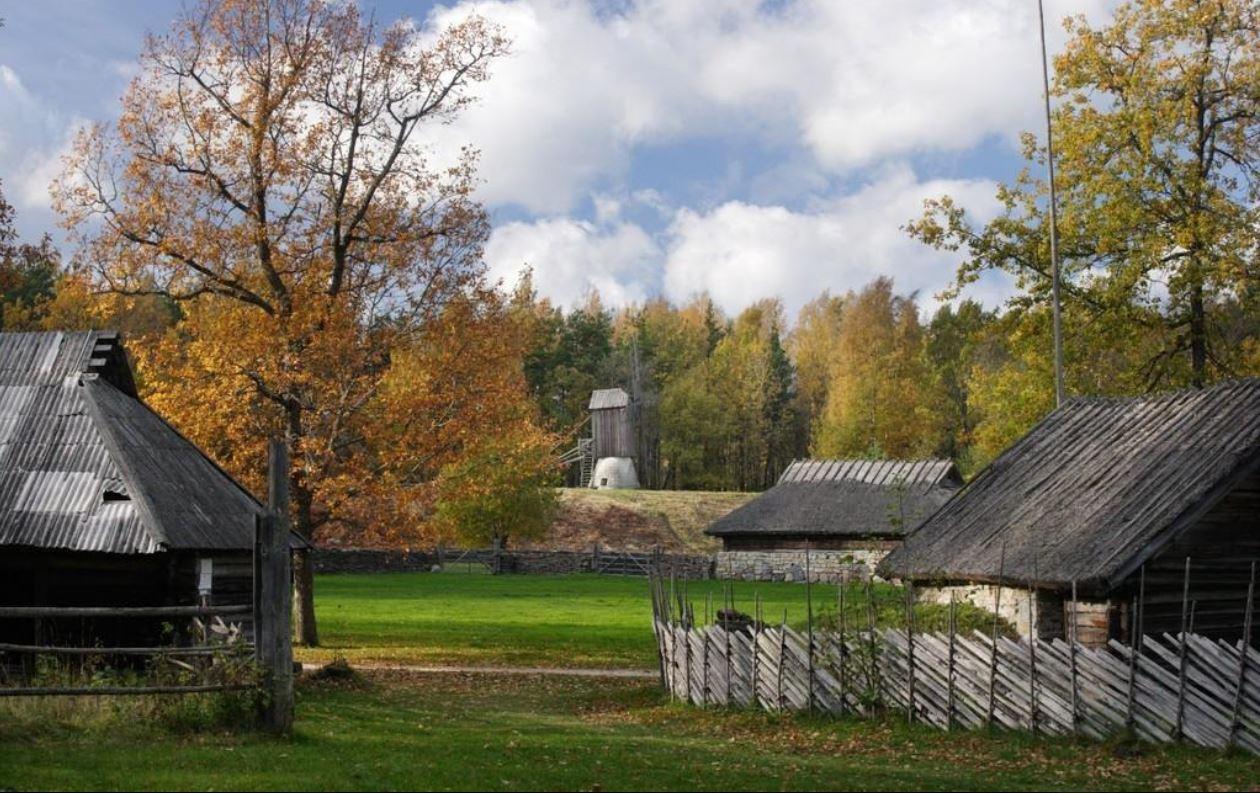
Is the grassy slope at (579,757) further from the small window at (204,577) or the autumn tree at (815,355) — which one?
the autumn tree at (815,355)

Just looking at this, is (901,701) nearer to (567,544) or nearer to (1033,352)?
(1033,352)

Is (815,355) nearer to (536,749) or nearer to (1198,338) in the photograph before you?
(1198,338)

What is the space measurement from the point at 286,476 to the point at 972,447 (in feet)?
214

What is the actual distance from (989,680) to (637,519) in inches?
2430

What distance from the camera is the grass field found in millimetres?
11852

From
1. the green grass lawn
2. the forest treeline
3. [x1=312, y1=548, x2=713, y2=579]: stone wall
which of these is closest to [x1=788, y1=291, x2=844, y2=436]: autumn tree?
[x1=312, y1=548, x2=713, y2=579]: stone wall

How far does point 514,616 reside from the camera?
129ft

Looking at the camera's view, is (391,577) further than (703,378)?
No

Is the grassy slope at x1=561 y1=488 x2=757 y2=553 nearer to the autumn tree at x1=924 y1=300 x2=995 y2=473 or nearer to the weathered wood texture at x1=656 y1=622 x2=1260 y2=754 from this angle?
the autumn tree at x1=924 y1=300 x2=995 y2=473

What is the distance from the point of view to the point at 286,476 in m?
15.1

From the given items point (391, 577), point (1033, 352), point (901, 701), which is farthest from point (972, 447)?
point (901, 701)

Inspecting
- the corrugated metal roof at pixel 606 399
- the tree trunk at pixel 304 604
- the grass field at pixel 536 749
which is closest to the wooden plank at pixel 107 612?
the grass field at pixel 536 749

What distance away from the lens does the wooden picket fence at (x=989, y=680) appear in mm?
14719

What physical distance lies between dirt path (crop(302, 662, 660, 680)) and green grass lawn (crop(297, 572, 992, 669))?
0.80 meters
